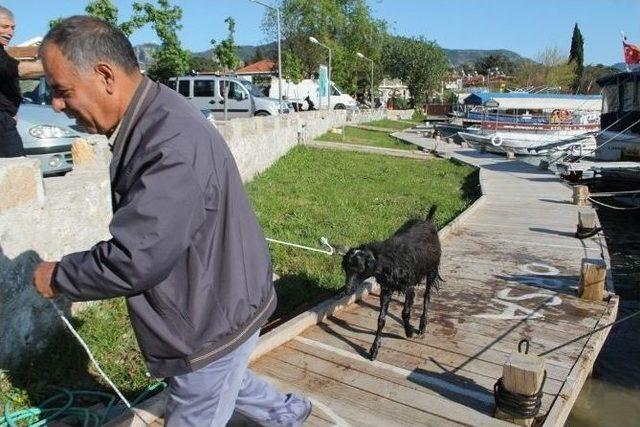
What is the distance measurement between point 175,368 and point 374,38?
68.7 m

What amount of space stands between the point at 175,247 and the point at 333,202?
9.57 metres

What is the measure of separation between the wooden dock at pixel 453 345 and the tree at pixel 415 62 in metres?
66.5

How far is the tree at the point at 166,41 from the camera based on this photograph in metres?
29.6

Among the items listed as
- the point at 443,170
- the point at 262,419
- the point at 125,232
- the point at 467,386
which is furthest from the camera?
the point at 443,170

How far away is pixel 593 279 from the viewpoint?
596 cm

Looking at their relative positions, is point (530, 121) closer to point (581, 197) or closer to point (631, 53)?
point (631, 53)

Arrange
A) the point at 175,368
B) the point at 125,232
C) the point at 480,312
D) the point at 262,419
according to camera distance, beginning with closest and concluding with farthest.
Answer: the point at 125,232, the point at 175,368, the point at 262,419, the point at 480,312

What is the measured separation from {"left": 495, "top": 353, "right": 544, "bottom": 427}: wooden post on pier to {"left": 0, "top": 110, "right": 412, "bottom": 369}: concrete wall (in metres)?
3.43

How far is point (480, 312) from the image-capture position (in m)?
5.78

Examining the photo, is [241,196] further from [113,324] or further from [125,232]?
[113,324]

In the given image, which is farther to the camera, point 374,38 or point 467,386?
point 374,38

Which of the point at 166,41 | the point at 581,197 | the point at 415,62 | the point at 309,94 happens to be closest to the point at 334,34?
the point at 415,62

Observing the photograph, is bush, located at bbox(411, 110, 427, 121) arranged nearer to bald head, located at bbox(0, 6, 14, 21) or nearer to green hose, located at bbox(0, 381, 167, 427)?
bald head, located at bbox(0, 6, 14, 21)

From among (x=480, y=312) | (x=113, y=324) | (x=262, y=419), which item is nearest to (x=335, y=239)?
(x=480, y=312)
